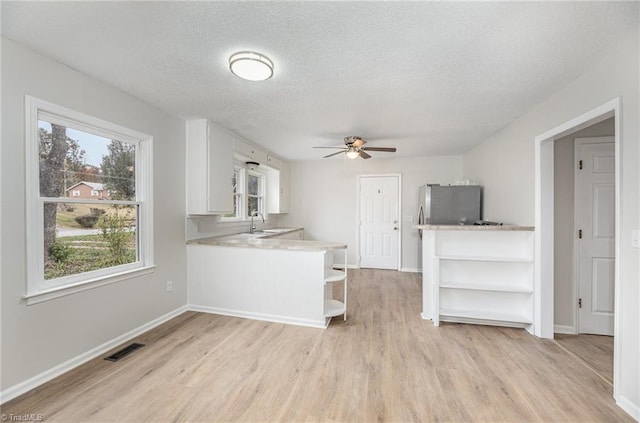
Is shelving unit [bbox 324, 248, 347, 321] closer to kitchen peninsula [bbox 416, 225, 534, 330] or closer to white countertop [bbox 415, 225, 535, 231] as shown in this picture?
kitchen peninsula [bbox 416, 225, 534, 330]

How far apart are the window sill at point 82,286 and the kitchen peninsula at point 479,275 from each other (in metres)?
3.04

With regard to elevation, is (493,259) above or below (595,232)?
below

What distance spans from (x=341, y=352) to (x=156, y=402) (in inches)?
55.9

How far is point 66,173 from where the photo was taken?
2088mm

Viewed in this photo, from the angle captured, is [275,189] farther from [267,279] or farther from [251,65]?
[251,65]

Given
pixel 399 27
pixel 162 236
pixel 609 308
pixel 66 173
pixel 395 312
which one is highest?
pixel 399 27

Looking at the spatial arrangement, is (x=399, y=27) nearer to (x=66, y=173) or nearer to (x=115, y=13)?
(x=115, y=13)

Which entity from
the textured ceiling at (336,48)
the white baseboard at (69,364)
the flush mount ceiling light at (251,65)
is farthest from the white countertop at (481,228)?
the white baseboard at (69,364)

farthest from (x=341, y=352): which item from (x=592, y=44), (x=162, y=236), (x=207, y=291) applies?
(x=592, y=44)

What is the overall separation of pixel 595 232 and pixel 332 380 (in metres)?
3.08

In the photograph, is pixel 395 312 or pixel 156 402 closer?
pixel 156 402

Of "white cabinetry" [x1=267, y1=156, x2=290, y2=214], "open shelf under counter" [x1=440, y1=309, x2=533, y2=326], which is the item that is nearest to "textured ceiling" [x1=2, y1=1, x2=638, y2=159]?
"open shelf under counter" [x1=440, y1=309, x2=533, y2=326]

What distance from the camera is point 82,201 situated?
219 cm

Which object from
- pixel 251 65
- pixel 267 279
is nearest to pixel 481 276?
pixel 267 279
